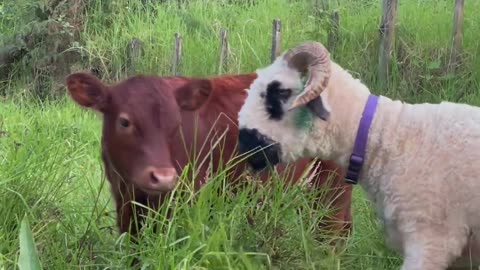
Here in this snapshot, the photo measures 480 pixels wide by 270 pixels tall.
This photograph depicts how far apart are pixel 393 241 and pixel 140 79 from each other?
1.43 meters

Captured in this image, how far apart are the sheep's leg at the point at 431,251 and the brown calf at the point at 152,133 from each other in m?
0.83

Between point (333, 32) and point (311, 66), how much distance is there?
19.9 feet

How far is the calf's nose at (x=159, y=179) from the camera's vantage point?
3.77 m

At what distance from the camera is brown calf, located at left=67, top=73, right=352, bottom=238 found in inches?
155

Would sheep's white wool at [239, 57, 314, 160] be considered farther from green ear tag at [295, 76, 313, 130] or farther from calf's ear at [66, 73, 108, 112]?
calf's ear at [66, 73, 108, 112]

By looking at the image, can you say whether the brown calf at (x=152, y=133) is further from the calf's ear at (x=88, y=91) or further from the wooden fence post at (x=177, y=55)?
the wooden fence post at (x=177, y=55)

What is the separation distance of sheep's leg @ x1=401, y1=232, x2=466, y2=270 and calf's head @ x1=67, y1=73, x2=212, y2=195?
1.06 meters

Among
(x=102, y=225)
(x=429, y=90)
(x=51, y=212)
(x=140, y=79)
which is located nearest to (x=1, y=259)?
(x=51, y=212)

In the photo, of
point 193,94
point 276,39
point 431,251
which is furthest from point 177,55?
point 431,251

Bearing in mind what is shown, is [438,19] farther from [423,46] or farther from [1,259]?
[1,259]

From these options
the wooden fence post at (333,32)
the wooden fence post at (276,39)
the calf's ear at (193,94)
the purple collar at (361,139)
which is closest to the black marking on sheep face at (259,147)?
the purple collar at (361,139)

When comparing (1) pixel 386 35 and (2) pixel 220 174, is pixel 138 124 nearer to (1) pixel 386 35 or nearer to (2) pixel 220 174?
(2) pixel 220 174

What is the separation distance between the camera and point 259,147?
3826mm

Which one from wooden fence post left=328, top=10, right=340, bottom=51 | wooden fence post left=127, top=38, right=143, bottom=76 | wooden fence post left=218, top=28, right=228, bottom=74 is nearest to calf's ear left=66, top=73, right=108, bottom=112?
wooden fence post left=218, top=28, right=228, bottom=74
